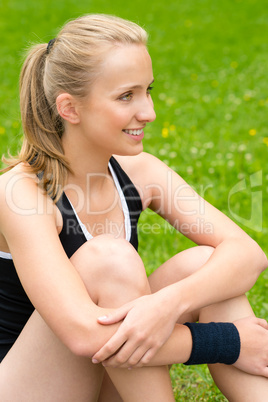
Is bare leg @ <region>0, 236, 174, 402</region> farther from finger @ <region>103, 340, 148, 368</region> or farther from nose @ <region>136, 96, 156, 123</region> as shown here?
nose @ <region>136, 96, 156, 123</region>

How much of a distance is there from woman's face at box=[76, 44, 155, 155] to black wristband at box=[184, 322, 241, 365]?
2.30 feet

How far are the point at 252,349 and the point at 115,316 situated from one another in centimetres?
54

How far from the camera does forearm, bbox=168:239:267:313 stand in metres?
2.21

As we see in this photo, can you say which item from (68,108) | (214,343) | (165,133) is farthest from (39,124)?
(165,133)

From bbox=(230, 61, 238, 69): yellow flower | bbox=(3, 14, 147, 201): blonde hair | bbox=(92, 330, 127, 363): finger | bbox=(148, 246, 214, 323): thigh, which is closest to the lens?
bbox=(92, 330, 127, 363): finger

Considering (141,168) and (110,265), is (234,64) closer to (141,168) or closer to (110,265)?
(141,168)

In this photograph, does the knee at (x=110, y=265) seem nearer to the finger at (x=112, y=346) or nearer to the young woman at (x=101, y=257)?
the young woman at (x=101, y=257)

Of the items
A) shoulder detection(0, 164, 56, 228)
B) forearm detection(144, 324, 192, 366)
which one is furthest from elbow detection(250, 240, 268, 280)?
shoulder detection(0, 164, 56, 228)

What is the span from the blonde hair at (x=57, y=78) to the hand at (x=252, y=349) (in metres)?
0.81

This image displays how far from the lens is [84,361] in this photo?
7.23ft

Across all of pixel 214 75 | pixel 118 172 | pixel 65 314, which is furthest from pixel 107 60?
pixel 214 75

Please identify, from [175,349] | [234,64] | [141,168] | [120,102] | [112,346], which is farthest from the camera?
[234,64]

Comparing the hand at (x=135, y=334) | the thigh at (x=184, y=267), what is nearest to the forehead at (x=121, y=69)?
the thigh at (x=184, y=267)

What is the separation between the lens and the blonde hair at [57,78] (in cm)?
236
